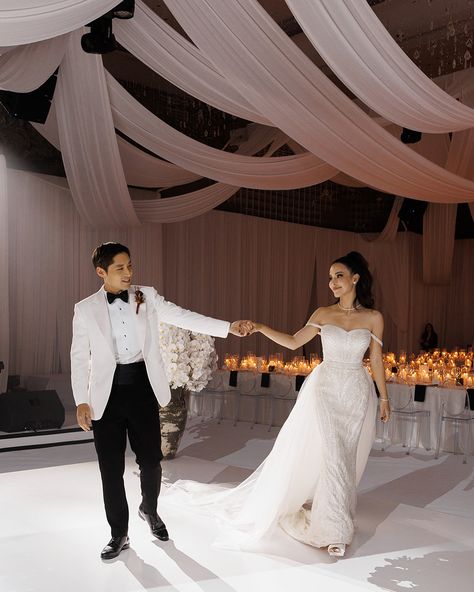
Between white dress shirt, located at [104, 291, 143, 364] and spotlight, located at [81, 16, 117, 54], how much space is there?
2186mm

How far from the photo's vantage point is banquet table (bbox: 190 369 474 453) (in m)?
7.34

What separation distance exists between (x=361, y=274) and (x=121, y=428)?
5.57ft

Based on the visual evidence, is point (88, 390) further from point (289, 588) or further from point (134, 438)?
point (289, 588)

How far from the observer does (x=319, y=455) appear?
14.7 ft

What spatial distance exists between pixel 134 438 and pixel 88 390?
15.0 inches

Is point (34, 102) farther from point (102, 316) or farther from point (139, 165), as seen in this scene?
point (102, 316)

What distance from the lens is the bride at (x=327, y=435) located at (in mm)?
4225

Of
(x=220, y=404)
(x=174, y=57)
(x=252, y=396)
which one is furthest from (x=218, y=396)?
(x=174, y=57)

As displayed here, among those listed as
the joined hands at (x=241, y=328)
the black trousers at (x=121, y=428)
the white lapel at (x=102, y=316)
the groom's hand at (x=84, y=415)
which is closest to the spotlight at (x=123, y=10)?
the white lapel at (x=102, y=316)

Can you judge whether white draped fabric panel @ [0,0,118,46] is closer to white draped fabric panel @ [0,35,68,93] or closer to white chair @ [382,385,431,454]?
white draped fabric panel @ [0,35,68,93]

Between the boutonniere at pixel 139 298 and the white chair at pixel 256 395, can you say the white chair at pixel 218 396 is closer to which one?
the white chair at pixel 256 395

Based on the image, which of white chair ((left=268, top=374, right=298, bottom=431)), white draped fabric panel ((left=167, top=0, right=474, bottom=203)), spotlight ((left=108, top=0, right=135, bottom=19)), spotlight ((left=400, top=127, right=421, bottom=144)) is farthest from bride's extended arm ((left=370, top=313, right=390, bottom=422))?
spotlight ((left=400, top=127, right=421, bottom=144))

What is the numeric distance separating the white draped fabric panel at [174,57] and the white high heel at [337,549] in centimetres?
336

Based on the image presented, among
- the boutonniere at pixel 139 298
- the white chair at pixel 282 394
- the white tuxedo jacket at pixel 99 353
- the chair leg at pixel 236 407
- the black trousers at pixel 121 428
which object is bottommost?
the chair leg at pixel 236 407
